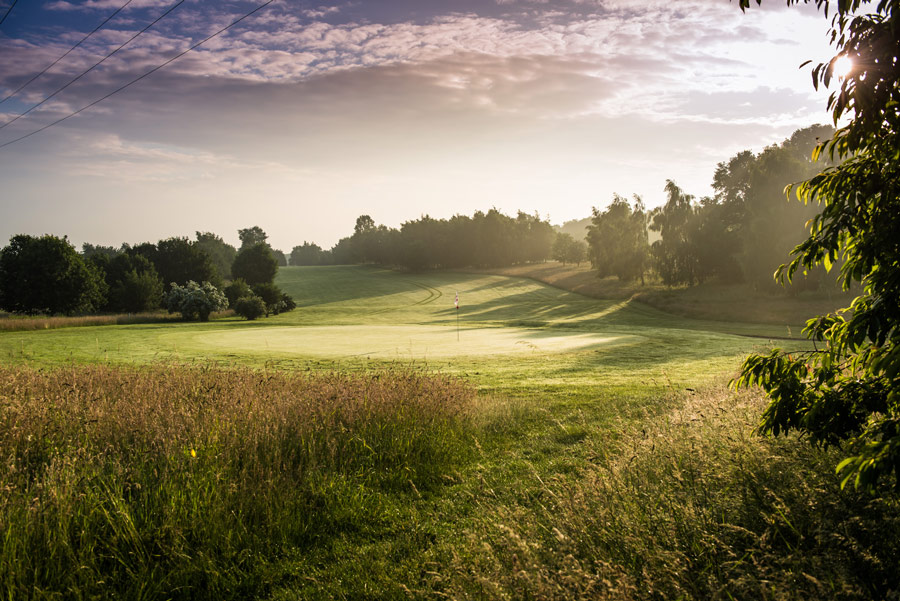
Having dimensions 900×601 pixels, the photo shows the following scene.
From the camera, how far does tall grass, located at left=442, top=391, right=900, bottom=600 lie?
373cm

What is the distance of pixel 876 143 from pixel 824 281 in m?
56.8

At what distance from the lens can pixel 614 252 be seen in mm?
72625

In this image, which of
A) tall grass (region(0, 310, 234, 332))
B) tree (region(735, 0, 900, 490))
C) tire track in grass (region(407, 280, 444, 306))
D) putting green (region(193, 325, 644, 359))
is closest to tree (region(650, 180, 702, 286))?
tire track in grass (region(407, 280, 444, 306))

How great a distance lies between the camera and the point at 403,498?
274 inches

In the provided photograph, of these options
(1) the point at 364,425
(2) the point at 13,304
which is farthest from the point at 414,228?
(1) the point at 364,425

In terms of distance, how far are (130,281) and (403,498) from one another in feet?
208

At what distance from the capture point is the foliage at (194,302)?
161 feet

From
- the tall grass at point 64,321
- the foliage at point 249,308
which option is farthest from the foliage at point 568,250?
the tall grass at point 64,321

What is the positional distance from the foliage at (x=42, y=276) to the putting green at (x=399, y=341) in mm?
31931

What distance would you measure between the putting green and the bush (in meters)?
18.1

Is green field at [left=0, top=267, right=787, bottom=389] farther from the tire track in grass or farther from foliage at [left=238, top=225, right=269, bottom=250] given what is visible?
foliage at [left=238, top=225, right=269, bottom=250]

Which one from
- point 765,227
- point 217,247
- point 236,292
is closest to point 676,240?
point 765,227

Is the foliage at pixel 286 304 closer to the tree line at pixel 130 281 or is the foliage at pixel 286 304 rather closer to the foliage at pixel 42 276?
the tree line at pixel 130 281

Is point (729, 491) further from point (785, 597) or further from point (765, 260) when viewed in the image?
point (765, 260)
